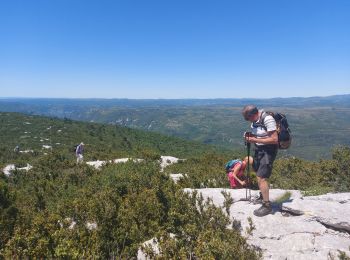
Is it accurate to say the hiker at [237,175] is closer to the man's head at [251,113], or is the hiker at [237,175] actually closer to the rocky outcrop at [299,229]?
the rocky outcrop at [299,229]

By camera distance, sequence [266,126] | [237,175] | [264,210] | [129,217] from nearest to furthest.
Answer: [266,126] < [264,210] < [129,217] < [237,175]

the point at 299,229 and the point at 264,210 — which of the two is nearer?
the point at 299,229

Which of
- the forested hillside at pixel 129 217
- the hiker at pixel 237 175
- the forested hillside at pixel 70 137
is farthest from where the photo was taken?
the forested hillside at pixel 70 137

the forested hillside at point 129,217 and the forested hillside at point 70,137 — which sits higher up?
the forested hillside at point 129,217

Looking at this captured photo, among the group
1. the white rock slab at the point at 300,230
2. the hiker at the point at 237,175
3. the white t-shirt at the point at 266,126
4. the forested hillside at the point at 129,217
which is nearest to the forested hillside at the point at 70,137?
the forested hillside at the point at 129,217

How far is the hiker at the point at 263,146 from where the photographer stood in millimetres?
7312

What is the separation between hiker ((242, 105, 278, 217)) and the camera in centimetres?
731

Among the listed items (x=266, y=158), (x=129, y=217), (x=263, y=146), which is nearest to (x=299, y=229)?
(x=266, y=158)

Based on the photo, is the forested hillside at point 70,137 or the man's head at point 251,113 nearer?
the man's head at point 251,113

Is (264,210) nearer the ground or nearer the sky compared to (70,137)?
nearer the sky

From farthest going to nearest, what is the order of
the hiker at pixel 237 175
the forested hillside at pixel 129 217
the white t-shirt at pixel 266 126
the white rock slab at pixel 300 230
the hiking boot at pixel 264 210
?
the hiker at pixel 237 175 → the hiking boot at pixel 264 210 → the white t-shirt at pixel 266 126 → the white rock slab at pixel 300 230 → the forested hillside at pixel 129 217

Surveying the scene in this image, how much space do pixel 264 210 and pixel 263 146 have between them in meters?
1.45

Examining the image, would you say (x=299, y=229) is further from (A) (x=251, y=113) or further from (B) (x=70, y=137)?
(B) (x=70, y=137)

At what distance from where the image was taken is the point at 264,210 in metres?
7.45
